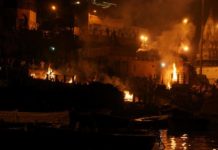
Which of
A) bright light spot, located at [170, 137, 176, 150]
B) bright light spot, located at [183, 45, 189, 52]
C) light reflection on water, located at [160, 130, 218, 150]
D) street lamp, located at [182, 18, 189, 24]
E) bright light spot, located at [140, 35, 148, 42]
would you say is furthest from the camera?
bright light spot, located at [183, 45, 189, 52]

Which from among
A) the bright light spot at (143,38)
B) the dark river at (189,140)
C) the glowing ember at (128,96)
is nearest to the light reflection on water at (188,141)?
the dark river at (189,140)

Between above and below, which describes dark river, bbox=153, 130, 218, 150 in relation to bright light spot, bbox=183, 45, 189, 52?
below

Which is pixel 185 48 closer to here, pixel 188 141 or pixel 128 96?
pixel 128 96

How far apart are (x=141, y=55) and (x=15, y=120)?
34.9 metres

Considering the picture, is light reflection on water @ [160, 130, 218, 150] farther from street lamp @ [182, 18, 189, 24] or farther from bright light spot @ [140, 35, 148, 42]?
street lamp @ [182, 18, 189, 24]

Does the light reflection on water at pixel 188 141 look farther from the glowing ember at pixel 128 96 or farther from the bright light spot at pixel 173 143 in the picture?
the glowing ember at pixel 128 96

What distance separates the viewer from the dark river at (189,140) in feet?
90.1

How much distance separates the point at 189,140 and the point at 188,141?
24.6 inches

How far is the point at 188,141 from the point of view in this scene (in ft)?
100

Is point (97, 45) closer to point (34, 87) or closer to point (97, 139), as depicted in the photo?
point (34, 87)

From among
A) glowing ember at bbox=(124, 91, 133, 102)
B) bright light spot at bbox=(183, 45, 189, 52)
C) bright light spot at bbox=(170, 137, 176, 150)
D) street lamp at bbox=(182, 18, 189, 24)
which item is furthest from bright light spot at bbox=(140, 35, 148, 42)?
bright light spot at bbox=(170, 137, 176, 150)

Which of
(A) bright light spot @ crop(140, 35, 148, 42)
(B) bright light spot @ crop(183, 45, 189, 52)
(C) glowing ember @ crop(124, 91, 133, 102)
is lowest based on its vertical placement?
(C) glowing ember @ crop(124, 91, 133, 102)

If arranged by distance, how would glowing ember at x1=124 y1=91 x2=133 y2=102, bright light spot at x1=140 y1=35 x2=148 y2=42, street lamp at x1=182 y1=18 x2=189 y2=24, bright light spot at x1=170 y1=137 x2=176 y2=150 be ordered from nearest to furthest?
bright light spot at x1=170 y1=137 x2=176 y2=150 < glowing ember at x1=124 y1=91 x2=133 y2=102 < bright light spot at x1=140 y1=35 x2=148 y2=42 < street lamp at x1=182 y1=18 x2=189 y2=24

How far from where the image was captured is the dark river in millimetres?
27456
